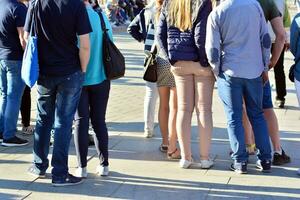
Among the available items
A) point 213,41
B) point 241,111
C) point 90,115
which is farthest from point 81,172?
point 213,41

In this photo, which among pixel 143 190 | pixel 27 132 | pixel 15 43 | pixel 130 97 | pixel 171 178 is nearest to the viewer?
pixel 143 190

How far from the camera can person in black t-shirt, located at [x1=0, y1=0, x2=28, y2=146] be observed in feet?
20.6

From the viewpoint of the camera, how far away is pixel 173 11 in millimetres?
5391

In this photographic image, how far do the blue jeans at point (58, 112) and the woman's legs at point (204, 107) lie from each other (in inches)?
48.0

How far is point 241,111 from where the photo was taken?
17.7 ft

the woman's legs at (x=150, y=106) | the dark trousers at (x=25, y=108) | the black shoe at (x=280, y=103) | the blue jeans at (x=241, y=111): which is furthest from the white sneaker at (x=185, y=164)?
the black shoe at (x=280, y=103)

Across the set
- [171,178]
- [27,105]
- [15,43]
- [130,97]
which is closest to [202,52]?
[171,178]

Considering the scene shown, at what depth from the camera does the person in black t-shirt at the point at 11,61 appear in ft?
20.6

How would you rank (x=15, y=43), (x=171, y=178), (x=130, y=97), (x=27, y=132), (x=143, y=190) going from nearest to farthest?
(x=143, y=190) < (x=171, y=178) < (x=15, y=43) < (x=27, y=132) < (x=130, y=97)

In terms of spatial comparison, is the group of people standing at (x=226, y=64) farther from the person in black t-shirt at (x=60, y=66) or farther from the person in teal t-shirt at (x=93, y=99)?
the person in black t-shirt at (x=60, y=66)

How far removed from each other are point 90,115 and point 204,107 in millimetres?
1129

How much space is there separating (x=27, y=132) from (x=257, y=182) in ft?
10.5

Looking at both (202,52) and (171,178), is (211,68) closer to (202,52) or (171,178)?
(202,52)

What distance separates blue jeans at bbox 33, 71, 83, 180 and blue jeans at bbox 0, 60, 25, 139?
135cm
